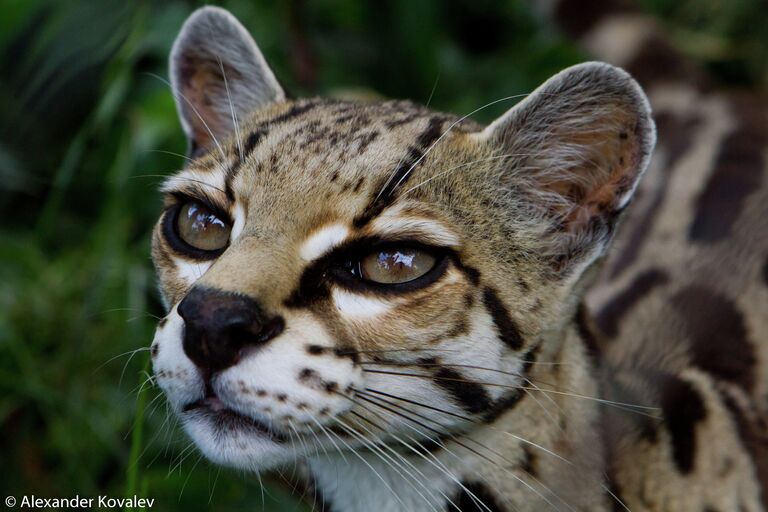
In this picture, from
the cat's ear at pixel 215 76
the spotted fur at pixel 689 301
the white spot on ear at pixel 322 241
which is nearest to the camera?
the white spot on ear at pixel 322 241

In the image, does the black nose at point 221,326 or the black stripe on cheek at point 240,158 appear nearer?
the black nose at point 221,326

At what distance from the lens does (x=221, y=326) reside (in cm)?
247

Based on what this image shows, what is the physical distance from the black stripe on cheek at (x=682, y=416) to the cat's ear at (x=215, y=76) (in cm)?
165

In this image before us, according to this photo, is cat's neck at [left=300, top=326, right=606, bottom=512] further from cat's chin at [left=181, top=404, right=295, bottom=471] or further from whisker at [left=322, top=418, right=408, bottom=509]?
cat's chin at [left=181, top=404, right=295, bottom=471]

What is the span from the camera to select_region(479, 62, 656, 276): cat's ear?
2914 mm

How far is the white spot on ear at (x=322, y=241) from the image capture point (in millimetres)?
2717

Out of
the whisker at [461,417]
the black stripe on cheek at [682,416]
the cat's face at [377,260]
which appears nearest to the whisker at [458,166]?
the cat's face at [377,260]

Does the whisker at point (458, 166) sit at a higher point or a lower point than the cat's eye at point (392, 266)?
higher

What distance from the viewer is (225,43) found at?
11.8 ft

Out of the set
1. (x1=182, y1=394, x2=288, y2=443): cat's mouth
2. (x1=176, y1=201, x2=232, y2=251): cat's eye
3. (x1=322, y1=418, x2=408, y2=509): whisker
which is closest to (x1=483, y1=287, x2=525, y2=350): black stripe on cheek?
(x1=322, y1=418, x2=408, y2=509): whisker

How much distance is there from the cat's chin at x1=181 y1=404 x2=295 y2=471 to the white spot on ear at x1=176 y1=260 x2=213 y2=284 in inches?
15.7

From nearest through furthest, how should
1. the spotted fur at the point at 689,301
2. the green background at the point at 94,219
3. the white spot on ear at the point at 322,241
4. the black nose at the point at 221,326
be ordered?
the black nose at the point at 221,326 < the white spot on ear at the point at 322,241 < the spotted fur at the point at 689,301 < the green background at the point at 94,219

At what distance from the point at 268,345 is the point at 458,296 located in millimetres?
549

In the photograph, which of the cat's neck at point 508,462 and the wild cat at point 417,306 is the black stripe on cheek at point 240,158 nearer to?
the wild cat at point 417,306
